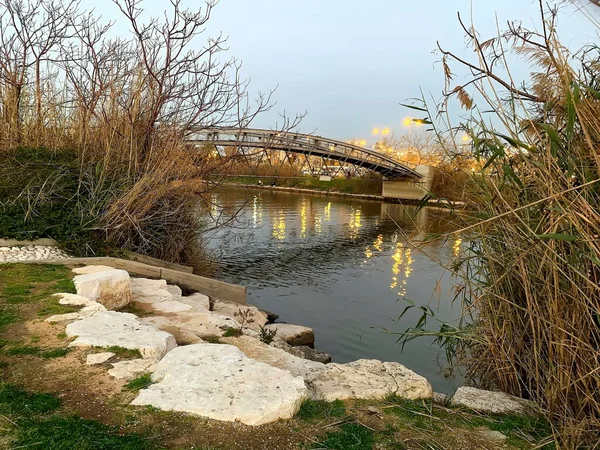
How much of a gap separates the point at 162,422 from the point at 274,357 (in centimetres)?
161

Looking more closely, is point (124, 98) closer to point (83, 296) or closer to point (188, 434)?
point (83, 296)

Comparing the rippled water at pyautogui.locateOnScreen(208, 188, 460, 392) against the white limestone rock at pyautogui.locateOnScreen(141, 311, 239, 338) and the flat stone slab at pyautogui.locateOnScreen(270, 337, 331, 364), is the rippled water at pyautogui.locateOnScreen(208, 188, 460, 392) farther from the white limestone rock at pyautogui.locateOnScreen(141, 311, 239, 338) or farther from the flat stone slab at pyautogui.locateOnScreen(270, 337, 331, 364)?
the white limestone rock at pyautogui.locateOnScreen(141, 311, 239, 338)

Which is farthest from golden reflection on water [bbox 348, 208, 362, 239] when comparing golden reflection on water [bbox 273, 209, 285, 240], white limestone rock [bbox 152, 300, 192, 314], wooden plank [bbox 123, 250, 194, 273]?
white limestone rock [bbox 152, 300, 192, 314]

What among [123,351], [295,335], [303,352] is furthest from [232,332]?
[295,335]

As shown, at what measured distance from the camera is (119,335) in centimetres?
361

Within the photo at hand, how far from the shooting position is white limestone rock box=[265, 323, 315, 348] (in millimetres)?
A: 6457

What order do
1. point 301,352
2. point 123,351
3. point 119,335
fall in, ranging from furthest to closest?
point 301,352, point 119,335, point 123,351

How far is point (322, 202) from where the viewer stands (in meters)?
32.1

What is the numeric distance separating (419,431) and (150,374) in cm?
178

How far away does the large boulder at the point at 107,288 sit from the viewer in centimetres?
459

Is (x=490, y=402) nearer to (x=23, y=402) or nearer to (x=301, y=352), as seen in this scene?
(x=301, y=352)

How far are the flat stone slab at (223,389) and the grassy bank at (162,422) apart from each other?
7cm

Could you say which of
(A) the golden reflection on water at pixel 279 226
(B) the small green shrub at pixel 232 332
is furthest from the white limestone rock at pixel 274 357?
(A) the golden reflection on water at pixel 279 226

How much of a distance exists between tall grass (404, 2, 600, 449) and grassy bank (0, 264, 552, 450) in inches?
15.3
